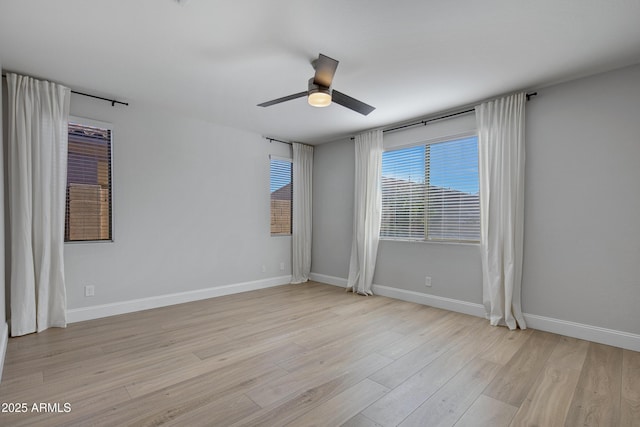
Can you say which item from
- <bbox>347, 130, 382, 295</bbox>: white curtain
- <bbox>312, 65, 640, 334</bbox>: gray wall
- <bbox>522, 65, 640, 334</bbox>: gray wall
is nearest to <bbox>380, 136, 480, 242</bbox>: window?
<bbox>347, 130, 382, 295</bbox>: white curtain

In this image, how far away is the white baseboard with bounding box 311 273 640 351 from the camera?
9.22 ft

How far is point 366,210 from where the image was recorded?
488 centimetres

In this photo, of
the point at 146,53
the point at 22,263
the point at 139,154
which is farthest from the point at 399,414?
the point at 139,154

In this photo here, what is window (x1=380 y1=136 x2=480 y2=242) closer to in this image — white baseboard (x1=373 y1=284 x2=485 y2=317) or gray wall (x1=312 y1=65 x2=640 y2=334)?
gray wall (x1=312 y1=65 x2=640 y2=334)

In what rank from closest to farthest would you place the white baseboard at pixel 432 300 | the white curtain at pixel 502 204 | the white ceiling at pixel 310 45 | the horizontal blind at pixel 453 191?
the white ceiling at pixel 310 45, the white curtain at pixel 502 204, the white baseboard at pixel 432 300, the horizontal blind at pixel 453 191

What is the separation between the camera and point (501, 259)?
3.49 metres

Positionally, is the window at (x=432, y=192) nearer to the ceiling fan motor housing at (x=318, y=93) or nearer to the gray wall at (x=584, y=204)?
the gray wall at (x=584, y=204)

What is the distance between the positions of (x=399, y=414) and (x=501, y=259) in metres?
2.41

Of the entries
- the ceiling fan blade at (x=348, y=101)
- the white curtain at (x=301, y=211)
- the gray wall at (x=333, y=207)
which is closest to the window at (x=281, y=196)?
the white curtain at (x=301, y=211)

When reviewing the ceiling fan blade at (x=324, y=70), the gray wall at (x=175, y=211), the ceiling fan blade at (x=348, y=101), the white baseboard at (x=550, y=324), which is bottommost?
the white baseboard at (x=550, y=324)

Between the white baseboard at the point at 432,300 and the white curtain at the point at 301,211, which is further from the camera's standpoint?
the white curtain at the point at 301,211

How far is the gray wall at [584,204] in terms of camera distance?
2.82m

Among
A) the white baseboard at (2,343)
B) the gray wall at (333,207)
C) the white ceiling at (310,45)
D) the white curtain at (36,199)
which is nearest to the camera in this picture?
the white ceiling at (310,45)

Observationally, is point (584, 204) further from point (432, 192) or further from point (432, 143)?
point (432, 143)
